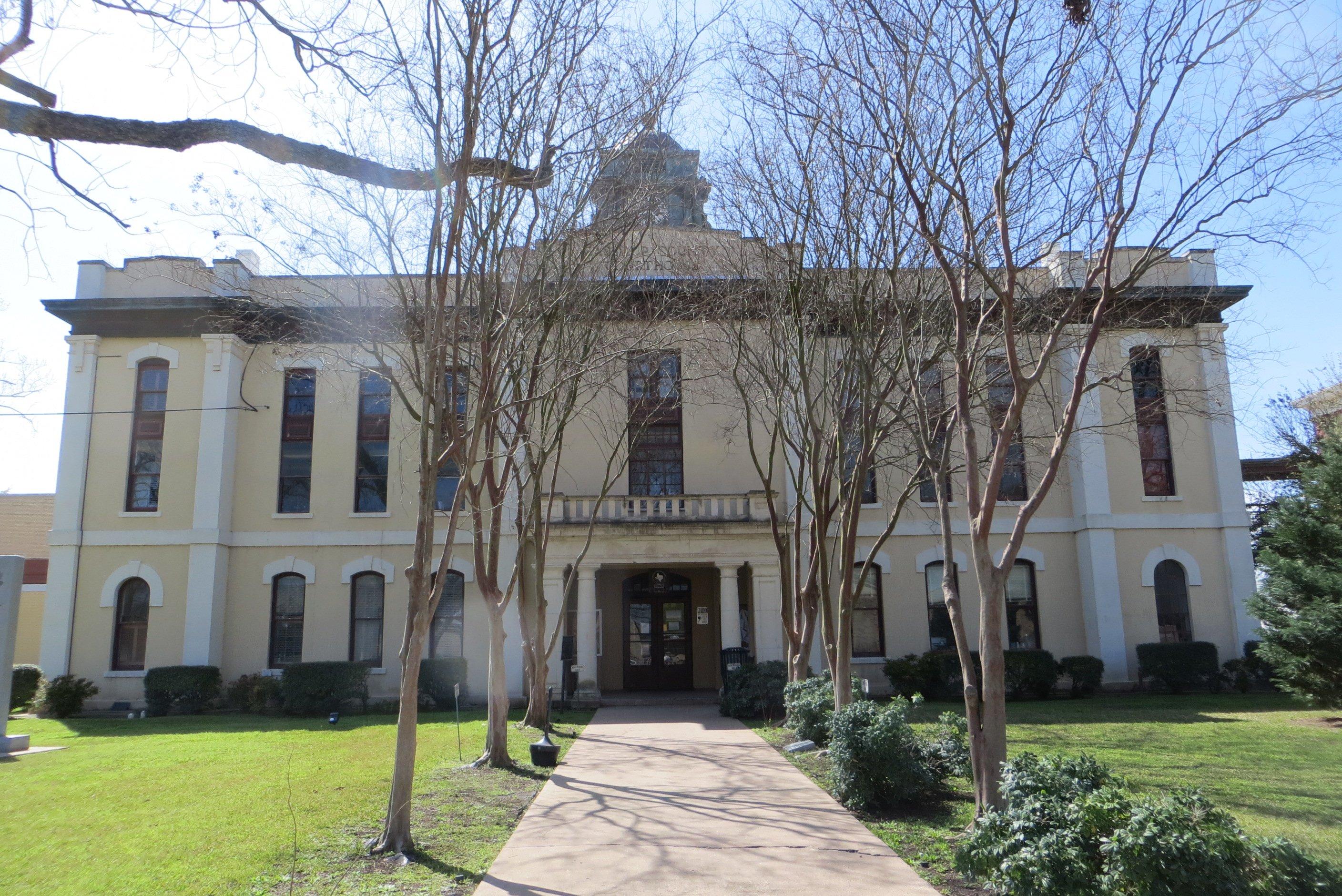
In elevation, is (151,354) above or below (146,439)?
above

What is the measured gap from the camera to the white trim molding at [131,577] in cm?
2175

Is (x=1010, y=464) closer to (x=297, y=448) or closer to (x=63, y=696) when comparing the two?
(x=297, y=448)

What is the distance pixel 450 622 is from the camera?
73.6ft

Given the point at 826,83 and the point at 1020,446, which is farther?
the point at 1020,446

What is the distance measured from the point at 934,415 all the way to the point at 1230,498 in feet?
39.9

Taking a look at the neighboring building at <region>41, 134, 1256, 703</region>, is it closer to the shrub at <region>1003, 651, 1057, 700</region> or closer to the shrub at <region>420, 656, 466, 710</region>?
the shrub at <region>420, 656, 466, 710</region>

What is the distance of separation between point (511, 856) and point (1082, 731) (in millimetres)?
10514

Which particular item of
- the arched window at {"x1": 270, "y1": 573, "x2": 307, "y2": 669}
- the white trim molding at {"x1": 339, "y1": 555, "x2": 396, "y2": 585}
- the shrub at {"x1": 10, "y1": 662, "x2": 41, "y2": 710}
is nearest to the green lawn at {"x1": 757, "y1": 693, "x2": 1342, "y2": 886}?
the white trim molding at {"x1": 339, "y1": 555, "x2": 396, "y2": 585}

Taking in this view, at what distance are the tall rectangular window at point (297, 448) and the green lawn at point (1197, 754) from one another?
13.2m

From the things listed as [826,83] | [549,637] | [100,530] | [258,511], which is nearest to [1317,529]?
[826,83]

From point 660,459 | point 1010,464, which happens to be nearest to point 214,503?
point 660,459

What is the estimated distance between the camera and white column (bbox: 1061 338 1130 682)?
21766mm

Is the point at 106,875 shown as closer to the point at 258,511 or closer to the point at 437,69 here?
the point at 437,69

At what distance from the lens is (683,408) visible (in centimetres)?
2278
